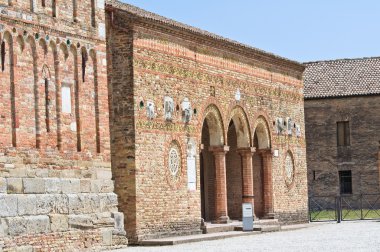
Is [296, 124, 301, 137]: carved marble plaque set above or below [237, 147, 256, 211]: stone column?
above

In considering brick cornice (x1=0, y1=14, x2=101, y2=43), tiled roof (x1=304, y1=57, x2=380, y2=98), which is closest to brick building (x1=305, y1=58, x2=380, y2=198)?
tiled roof (x1=304, y1=57, x2=380, y2=98)

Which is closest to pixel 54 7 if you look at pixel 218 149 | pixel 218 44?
pixel 218 44

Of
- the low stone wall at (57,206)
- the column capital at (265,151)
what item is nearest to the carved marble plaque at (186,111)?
the low stone wall at (57,206)

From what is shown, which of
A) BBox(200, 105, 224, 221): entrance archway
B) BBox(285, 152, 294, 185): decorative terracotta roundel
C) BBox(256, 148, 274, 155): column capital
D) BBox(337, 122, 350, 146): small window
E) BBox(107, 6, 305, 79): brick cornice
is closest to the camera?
BBox(107, 6, 305, 79): brick cornice

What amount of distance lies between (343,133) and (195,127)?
22758mm

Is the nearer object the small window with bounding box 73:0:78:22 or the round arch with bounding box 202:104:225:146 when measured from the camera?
the small window with bounding box 73:0:78:22

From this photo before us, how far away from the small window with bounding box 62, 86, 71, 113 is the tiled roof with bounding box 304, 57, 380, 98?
28511mm

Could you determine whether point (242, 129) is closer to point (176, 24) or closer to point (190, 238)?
point (176, 24)

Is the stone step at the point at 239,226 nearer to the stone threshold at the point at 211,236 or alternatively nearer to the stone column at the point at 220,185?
the stone threshold at the point at 211,236

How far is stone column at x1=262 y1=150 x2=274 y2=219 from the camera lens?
30453mm

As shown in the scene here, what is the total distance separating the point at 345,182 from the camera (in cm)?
4694

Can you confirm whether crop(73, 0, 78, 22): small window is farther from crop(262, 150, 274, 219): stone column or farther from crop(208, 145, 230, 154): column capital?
Answer: crop(262, 150, 274, 219): stone column

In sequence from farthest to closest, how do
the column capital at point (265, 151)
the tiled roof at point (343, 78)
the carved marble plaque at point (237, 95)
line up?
1. the tiled roof at point (343, 78)
2. the column capital at point (265, 151)
3. the carved marble plaque at point (237, 95)

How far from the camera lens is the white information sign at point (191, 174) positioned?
24969 mm
